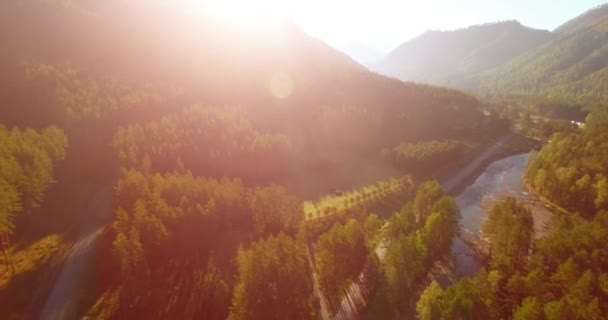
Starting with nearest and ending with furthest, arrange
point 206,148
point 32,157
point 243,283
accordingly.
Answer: point 243,283
point 32,157
point 206,148

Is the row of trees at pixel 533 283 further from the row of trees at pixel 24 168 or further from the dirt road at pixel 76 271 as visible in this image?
the row of trees at pixel 24 168

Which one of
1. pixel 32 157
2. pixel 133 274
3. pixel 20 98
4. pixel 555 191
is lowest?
pixel 555 191

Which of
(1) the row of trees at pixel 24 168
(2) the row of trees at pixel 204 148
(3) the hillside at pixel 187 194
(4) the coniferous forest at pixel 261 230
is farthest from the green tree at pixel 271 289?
(2) the row of trees at pixel 204 148

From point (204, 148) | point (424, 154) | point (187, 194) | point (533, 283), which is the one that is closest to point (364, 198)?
point (424, 154)

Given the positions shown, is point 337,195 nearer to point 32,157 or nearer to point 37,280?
point 37,280

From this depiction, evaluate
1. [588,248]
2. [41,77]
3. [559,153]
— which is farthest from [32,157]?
[559,153]

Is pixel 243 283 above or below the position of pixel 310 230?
above

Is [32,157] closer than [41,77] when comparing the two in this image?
Yes

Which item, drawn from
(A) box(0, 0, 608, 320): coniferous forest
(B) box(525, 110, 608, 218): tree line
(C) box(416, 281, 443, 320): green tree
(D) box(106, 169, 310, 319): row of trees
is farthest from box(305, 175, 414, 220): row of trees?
(C) box(416, 281, 443, 320): green tree

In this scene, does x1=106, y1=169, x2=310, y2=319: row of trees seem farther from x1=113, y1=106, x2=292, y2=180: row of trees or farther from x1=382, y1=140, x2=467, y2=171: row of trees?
x1=382, y1=140, x2=467, y2=171: row of trees
